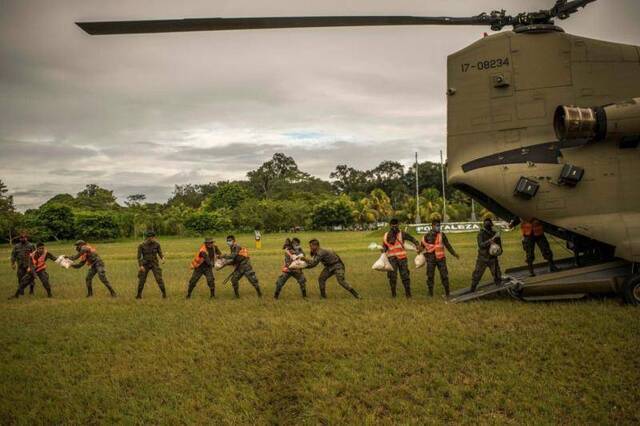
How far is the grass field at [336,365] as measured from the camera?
699cm

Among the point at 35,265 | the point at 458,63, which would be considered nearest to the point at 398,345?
the point at 458,63

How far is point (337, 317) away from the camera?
11.3 metres

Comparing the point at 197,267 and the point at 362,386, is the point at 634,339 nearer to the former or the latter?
the point at 362,386

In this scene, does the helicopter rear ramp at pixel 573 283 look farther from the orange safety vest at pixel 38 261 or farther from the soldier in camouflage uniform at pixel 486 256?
the orange safety vest at pixel 38 261

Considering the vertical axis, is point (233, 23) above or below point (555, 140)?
above

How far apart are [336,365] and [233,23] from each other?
5.82 metres

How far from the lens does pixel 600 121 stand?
1030 cm

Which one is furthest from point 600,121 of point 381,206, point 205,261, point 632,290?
point 381,206

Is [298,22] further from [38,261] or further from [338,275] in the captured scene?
[38,261]

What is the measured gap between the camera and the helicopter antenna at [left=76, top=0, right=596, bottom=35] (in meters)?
6.56

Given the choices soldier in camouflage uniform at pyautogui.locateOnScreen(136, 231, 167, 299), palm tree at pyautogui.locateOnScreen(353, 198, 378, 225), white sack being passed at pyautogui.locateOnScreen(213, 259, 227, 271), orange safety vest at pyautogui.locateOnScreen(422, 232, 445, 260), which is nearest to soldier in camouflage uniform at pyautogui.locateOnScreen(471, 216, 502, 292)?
orange safety vest at pyautogui.locateOnScreen(422, 232, 445, 260)

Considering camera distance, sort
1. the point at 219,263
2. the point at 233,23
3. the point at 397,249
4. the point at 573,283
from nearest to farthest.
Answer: the point at 233,23, the point at 573,283, the point at 397,249, the point at 219,263

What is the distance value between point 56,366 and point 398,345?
258 inches

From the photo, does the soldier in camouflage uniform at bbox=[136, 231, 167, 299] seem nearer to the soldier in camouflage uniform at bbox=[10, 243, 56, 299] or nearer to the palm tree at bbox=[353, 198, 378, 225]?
the soldier in camouflage uniform at bbox=[10, 243, 56, 299]
